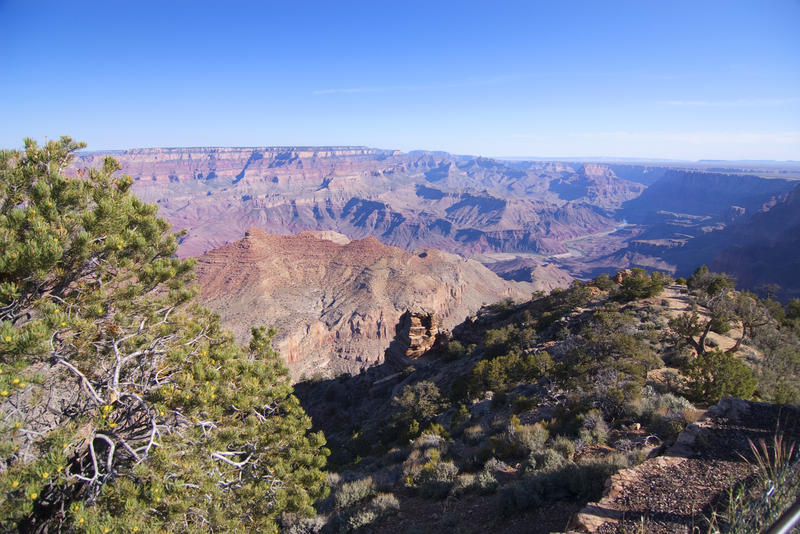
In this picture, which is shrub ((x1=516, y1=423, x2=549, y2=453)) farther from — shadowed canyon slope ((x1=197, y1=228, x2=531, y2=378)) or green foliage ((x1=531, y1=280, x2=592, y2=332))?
shadowed canyon slope ((x1=197, y1=228, x2=531, y2=378))

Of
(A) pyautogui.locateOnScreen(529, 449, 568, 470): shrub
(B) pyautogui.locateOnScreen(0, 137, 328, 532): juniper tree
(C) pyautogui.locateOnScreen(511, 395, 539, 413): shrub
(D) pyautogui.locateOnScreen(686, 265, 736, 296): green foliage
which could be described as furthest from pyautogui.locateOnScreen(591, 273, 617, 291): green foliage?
(B) pyautogui.locateOnScreen(0, 137, 328, 532): juniper tree

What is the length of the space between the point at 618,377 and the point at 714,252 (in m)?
194

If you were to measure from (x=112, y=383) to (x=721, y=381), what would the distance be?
620 inches

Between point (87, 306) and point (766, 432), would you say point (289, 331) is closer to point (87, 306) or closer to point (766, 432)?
point (87, 306)

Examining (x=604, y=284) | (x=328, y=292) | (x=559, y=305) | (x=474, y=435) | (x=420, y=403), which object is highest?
(x=604, y=284)

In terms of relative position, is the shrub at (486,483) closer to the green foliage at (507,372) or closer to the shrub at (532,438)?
the shrub at (532,438)

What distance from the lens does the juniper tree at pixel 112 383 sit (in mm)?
5645

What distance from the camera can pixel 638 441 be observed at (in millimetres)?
8922

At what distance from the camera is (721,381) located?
10.9 m

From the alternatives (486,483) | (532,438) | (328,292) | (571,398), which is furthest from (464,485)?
(328,292)

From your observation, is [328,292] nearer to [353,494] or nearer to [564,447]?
[353,494]

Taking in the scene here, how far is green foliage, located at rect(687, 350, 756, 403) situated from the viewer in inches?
424

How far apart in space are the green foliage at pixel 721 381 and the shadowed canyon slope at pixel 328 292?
5154 cm

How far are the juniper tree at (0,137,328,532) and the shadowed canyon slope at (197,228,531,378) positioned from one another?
49.3 metres
